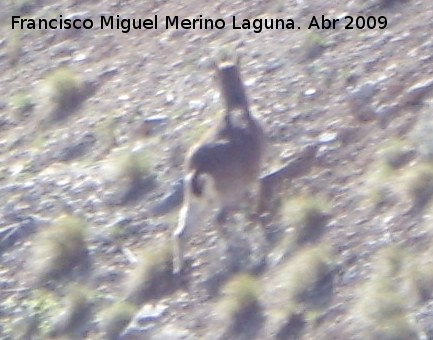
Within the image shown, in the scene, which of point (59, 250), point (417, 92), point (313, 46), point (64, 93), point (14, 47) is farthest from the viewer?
point (14, 47)

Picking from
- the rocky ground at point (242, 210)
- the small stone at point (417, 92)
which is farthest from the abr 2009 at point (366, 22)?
the small stone at point (417, 92)

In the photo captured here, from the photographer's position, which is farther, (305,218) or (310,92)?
(310,92)

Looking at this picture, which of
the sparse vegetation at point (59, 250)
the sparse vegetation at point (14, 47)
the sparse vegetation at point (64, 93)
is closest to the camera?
the sparse vegetation at point (59, 250)

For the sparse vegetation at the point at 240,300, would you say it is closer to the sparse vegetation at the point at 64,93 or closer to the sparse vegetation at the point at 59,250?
the sparse vegetation at the point at 59,250

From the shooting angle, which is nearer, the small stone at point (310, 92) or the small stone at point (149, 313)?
the small stone at point (149, 313)

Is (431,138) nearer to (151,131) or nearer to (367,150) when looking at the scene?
(367,150)

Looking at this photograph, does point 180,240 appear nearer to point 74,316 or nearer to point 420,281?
point 74,316

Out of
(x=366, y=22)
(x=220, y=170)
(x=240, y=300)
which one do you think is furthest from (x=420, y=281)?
(x=366, y=22)
